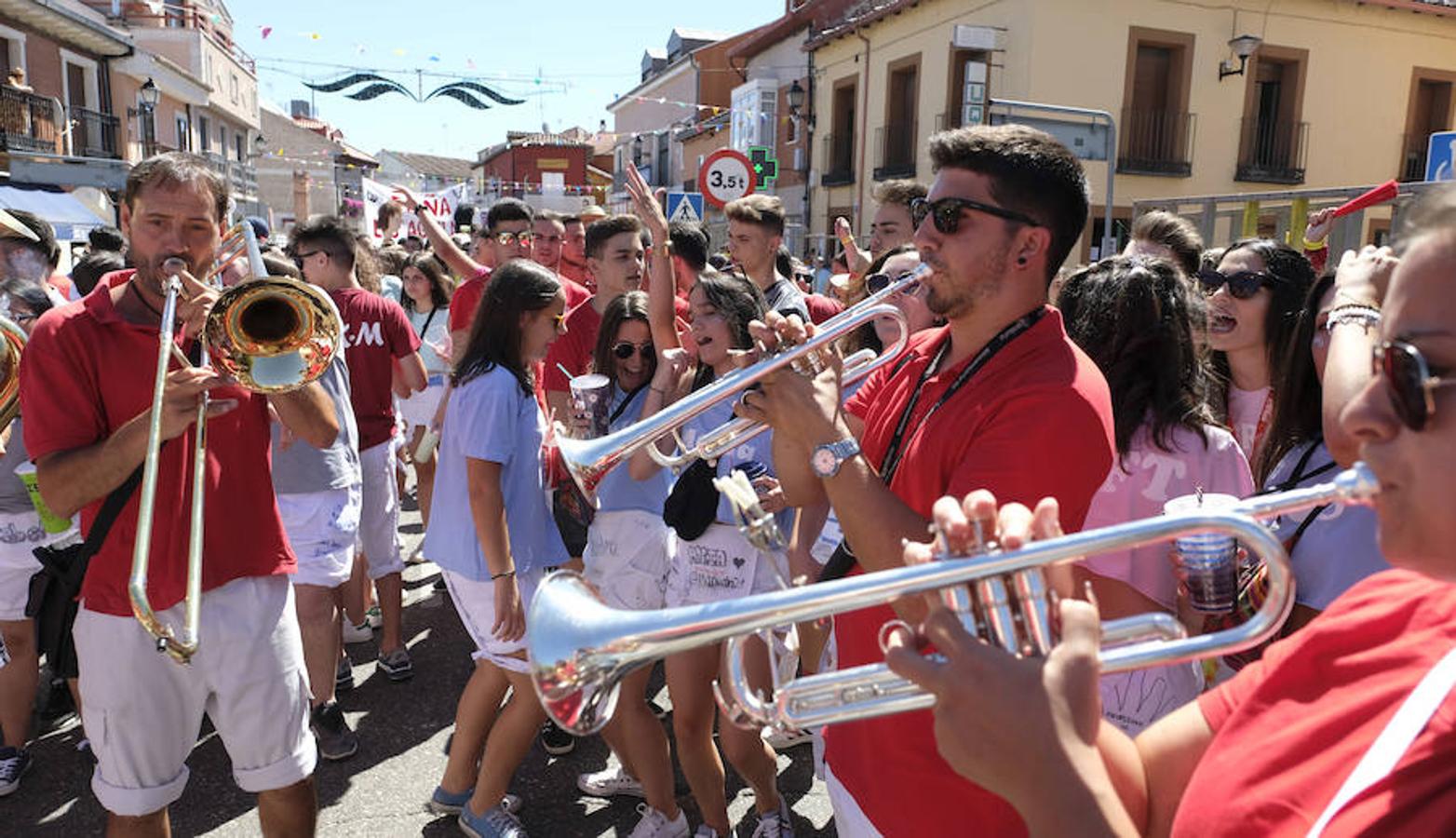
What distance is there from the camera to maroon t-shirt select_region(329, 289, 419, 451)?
15.2 ft

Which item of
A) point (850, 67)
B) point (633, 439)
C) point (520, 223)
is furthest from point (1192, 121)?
point (633, 439)

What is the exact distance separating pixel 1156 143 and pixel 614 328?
1525cm

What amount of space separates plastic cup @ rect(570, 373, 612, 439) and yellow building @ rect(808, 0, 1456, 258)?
42.9ft

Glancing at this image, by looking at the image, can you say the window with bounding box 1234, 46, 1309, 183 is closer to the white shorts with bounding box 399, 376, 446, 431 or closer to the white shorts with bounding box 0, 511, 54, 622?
the white shorts with bounding box 399, 376, 446, 431

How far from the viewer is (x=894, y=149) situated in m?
18.4

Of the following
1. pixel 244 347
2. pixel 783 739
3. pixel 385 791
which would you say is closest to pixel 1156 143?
pixel 783 739

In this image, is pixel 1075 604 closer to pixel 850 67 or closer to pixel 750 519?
pixel 750 519

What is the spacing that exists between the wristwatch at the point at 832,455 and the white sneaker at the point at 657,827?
2.01 metres

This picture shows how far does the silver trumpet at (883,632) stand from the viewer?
105 centimetres

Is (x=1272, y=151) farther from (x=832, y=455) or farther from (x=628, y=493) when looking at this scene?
(x=832, y=455)

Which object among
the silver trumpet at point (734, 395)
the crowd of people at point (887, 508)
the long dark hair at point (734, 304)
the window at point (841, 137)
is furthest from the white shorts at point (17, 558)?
the window at point (841, 137)

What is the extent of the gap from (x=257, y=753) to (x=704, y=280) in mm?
2049

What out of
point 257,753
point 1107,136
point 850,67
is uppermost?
point 850,67

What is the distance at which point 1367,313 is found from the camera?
1.98m
